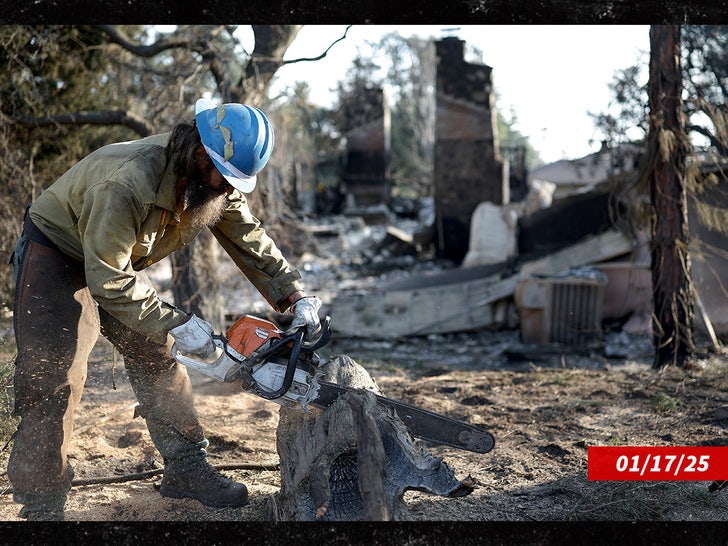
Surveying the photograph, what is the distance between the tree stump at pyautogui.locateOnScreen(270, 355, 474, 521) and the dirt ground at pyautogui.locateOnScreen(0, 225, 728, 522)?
0.32 meters

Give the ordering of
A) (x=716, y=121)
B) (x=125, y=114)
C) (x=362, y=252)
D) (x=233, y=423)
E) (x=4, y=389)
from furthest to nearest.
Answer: (x=362, y=252) → (x=125, y=114) → (x=716, y=121) → (x=233, y=423) → (x=4, y=389)

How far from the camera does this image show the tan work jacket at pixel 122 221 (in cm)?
285

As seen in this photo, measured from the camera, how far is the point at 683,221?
6137mm

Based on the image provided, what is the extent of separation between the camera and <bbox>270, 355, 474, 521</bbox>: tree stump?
9.18 ft

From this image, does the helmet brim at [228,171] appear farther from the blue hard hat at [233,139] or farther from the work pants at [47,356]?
the work pants at [47,356]

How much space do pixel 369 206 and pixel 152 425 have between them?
55.9 ft

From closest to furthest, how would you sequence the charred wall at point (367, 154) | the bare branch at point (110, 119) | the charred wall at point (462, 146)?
the bare branch at point (110, 119) → the charred wall at point (462, 146) → the charred wall at point (367, 154)

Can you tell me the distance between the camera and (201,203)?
3178 millimetres

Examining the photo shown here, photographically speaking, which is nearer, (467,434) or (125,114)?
(467,434)

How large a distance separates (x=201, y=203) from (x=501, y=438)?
239cm

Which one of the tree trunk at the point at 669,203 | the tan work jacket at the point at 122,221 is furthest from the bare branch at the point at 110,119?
the tree trunk at the point at 669,203

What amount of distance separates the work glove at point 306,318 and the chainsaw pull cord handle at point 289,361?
0.08 m
